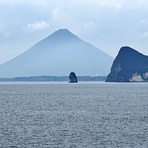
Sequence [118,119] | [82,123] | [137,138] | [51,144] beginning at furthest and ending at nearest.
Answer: [118,119], [82,123], [137,138], [51,144]

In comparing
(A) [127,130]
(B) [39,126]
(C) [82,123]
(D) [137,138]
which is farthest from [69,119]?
(D) [137,138]

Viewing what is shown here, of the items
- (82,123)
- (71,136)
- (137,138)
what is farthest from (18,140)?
(82,123)

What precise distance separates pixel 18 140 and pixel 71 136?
25.3 ft

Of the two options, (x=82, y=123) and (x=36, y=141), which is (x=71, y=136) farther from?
(x=82, y=123)

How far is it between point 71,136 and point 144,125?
56.6 ft

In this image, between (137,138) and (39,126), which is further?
(39,126)

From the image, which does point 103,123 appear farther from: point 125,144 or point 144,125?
point 125,144

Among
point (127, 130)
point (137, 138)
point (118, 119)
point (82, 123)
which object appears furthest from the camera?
point (118, 119)

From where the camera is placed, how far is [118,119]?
266 ft

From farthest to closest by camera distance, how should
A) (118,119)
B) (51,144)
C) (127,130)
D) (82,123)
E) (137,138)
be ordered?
1. (118,119)
2. (82,123)
3. (127,130)
4. (137,138)
5. (51,144)

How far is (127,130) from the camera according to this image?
64.9 meters

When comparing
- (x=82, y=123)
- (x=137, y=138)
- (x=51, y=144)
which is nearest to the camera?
(x=51, y=144)

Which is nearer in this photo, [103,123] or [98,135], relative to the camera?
[98,135]

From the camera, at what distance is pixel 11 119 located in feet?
268
